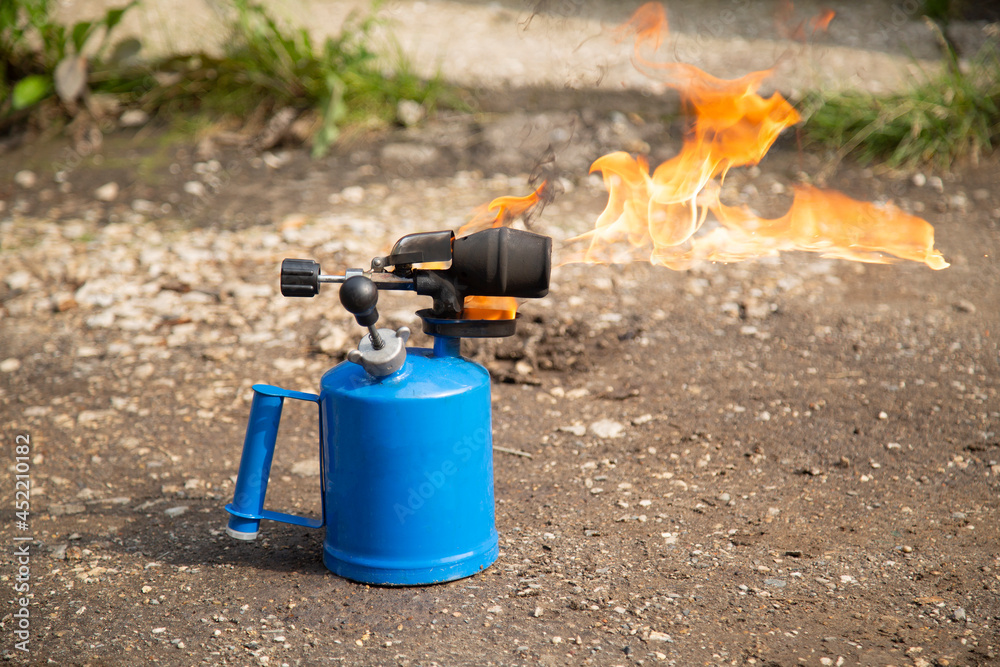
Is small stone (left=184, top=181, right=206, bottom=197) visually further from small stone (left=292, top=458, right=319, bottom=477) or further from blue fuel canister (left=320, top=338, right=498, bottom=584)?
blue fuel canister (left=320, top=338, right=498, bottom=584)

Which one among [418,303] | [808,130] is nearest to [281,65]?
[418,303]

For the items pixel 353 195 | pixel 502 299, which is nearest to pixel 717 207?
pixel 502 299

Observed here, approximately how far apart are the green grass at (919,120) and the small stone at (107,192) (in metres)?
4.25

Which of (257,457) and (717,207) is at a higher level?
(717,207)

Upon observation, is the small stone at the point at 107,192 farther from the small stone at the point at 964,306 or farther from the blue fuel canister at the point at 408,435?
the small stone at the point at 964,306

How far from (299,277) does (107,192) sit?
3.65 metres

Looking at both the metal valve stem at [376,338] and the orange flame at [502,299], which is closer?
the metal valve stem at [376,338]

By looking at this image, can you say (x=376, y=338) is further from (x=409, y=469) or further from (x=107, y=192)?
(x=107, y=192)

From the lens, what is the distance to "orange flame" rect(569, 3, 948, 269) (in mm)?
2680

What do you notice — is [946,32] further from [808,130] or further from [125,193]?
[125,193]

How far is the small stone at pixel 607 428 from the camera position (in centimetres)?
308

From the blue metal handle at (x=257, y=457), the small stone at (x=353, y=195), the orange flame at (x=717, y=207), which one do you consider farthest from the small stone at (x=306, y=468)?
the small stone at (x=353, y=195)

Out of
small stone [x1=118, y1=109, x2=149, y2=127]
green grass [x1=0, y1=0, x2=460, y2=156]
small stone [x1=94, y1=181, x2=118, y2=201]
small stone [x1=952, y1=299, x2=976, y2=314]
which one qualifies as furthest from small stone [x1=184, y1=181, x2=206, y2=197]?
small stone [x1=952, y1=299, x2=976, y2=314]

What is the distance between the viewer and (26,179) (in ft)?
17.6
